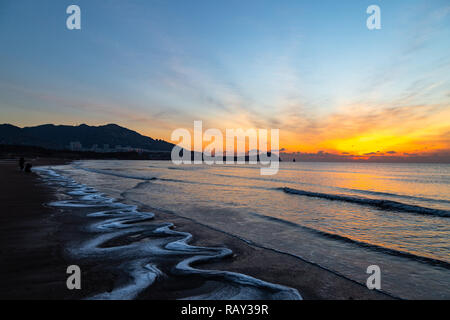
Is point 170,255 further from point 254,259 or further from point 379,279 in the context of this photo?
point 379,279

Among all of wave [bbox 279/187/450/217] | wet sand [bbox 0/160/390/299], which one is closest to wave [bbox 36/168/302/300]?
wet sand [bbox 0/160/390/299]

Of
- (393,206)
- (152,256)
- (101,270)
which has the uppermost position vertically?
(101,270)

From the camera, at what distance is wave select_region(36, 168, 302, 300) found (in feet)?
15.8

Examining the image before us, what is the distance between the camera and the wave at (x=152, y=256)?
480 cm

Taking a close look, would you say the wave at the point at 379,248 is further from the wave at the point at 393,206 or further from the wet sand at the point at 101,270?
the wave at the point at 393,206

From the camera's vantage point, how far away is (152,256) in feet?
22.1

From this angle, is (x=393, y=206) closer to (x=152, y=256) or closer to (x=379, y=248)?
(x=379, y=248)

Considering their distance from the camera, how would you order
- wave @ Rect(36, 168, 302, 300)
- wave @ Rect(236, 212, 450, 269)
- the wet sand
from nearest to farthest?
the wet sand → wave @ Rect(36, 168, 302, 300) → wave @ Rect(236, 212, 450, 269)

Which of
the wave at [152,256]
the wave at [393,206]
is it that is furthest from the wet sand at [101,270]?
the wave at [393,206]

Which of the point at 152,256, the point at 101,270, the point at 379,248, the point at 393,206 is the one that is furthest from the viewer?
the point at 393,206

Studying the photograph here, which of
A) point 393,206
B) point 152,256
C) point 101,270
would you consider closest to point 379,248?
point 152,256

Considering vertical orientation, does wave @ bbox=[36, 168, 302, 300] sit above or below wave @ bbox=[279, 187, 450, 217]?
above

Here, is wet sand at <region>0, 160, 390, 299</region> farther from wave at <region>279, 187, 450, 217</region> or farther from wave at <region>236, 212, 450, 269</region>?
wave at <region>279, 187, 450, 217</region>
